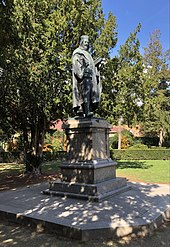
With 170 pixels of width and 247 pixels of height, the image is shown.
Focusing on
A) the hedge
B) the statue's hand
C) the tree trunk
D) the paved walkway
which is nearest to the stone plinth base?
the paved walkway

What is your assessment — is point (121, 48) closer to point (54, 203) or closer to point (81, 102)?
point (81, 102)

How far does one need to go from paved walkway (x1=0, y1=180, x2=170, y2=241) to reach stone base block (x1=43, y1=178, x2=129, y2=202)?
0.19 metres

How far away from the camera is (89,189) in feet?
21.4

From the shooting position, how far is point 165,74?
32.8 m

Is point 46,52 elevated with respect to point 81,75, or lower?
elevated

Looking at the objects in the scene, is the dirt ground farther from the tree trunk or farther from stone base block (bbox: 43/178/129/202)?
the tree trunk

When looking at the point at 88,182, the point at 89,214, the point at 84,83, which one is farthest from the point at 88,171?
the point at 84,83

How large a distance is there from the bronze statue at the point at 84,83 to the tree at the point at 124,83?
4501 millimetres

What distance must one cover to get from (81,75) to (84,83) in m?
0.26

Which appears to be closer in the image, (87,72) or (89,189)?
(89,189)

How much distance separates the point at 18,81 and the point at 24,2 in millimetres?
4051

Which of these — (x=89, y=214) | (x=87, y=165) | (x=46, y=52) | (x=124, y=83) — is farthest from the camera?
(x=124, y=83)

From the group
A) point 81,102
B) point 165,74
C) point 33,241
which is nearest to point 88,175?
point 81,102

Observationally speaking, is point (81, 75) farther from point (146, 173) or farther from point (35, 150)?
point (146, 173)
